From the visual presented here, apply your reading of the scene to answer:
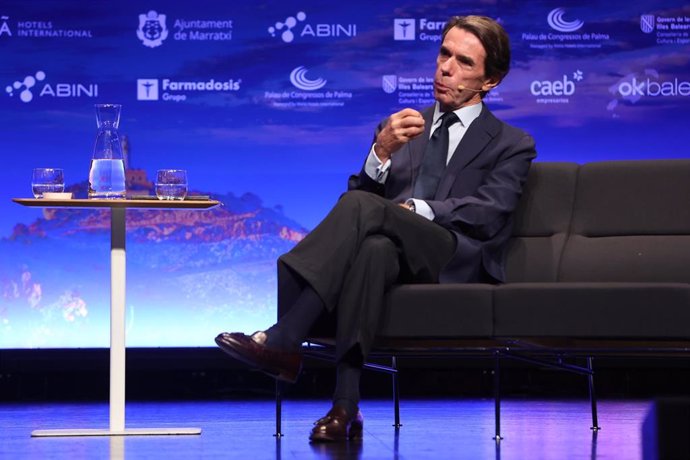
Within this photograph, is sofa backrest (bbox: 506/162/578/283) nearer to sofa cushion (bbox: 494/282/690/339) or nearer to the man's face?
the man's face

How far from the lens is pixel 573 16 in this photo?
571cm

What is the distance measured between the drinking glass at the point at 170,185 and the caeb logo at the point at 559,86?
2483mm

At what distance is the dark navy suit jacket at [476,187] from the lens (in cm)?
369

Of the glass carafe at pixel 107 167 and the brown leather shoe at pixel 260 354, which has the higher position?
the glass carafe at pixel 107 167

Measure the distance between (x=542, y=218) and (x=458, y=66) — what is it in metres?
0.59

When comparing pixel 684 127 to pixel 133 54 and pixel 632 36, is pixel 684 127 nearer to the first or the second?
pixel 632 36

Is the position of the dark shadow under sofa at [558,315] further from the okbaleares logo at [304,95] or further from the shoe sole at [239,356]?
the okbaleares logo at [304,95]

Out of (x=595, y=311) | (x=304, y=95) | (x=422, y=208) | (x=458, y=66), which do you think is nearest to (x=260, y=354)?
(x=422, y=208)

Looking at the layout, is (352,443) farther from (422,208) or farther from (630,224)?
(630,224)

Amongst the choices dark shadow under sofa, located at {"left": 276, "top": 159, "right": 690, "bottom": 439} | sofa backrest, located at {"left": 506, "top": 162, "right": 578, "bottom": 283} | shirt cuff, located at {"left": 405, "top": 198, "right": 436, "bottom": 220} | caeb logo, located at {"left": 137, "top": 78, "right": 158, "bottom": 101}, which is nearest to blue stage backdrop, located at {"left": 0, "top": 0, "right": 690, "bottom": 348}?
caeb logo, located at {"left": 137, "top": 78, "right": 158, "bottom": 101}

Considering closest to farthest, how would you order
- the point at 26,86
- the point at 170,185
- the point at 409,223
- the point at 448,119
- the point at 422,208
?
the point at 409,223 < the point at 422,208 < the point at 170,185 < the point at 448,119 < the point at 26,86

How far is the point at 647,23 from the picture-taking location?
571 centimetres

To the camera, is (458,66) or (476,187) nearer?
(476,187)

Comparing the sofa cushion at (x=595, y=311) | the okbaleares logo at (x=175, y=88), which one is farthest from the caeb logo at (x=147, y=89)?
the sofa cushion at (x=595, y=311)
